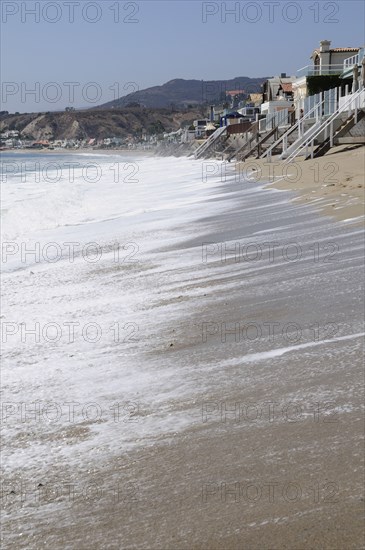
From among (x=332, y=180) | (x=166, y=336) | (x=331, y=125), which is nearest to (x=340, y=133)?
(x=331, y=125)

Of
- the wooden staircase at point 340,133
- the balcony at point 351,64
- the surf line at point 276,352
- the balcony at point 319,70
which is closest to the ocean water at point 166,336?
the surf line at point 276,352

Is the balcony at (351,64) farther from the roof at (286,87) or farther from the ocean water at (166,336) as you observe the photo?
the roof at (286,87)

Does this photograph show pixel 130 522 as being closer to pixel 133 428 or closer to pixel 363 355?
pixel 133 428

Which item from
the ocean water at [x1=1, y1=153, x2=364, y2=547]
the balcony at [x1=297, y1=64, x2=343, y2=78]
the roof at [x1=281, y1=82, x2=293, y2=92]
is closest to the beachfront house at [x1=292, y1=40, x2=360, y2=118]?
the balcony at [x1=297, y1=64, x2=343, y2=78]

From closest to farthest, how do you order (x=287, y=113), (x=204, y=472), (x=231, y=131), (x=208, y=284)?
(x=204, y=472)
(x=208, y=284)
(x=287, y=113)
(x=231, y=131)

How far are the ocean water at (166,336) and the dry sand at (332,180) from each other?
0.74 meters

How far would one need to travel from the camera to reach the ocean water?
164 inches

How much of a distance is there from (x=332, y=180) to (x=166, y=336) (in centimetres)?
1230

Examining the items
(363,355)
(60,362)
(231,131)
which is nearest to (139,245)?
(60,362)

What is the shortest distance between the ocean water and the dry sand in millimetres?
739

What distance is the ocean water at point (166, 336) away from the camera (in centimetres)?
418

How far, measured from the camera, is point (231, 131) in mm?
65625

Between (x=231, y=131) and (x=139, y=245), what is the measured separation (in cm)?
5594

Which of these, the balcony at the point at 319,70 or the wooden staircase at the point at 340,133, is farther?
the balcony at the point at 319,70
